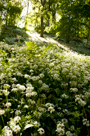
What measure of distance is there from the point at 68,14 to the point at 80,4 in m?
2.08

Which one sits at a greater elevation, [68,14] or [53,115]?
[68,14]

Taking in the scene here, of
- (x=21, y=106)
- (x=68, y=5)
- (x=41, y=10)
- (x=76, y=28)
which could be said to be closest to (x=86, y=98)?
(x=21, y=106)

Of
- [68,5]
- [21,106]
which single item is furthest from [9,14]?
[21,106]

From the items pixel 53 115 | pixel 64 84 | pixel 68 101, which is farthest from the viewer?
pixel 64 84

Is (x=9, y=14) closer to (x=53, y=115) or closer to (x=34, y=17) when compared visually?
(x=34, y=17)

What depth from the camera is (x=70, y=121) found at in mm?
2666

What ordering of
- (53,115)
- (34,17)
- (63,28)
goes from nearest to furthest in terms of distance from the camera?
(53,115), (34,17), (63,28)

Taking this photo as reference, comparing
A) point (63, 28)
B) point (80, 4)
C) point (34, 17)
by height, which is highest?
point (80, 4)

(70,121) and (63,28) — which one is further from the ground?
(63,28)

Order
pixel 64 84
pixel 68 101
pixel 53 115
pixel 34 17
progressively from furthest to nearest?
pixel 34 17 < pixel 64 84 < pixel 68 101 < pixel 53 115

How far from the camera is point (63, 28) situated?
16.8m

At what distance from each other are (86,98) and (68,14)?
16843mm

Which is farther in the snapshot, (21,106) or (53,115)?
(21,106)

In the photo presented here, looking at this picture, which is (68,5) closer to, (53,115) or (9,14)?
(9,14)
